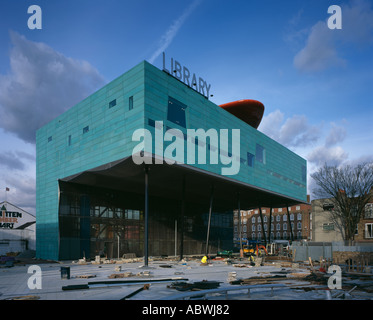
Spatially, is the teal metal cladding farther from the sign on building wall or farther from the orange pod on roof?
the sign on building wall

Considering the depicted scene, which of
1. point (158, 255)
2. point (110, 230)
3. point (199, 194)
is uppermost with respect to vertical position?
point (199, 194)

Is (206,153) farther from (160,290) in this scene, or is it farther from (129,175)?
(160,290)

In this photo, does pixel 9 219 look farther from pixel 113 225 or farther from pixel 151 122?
pixel 151 122

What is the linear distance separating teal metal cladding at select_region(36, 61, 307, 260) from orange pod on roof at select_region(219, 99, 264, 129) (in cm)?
960

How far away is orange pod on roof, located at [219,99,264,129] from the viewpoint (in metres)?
63.8

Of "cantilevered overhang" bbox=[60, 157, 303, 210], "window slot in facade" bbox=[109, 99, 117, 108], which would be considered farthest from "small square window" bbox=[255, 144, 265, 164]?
"window slot in facade" bbox=[109, 99, 117, 108]

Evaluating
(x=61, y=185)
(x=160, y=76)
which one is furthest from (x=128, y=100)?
(x=61, y=185)

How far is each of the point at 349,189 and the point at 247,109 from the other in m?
23.0

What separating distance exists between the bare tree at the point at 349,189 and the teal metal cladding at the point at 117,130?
35.7ft

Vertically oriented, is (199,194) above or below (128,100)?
below

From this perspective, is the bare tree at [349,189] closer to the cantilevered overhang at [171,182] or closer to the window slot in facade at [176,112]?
the cantilevered overhang at [171,182]

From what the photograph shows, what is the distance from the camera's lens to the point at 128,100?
35906 millimetres
